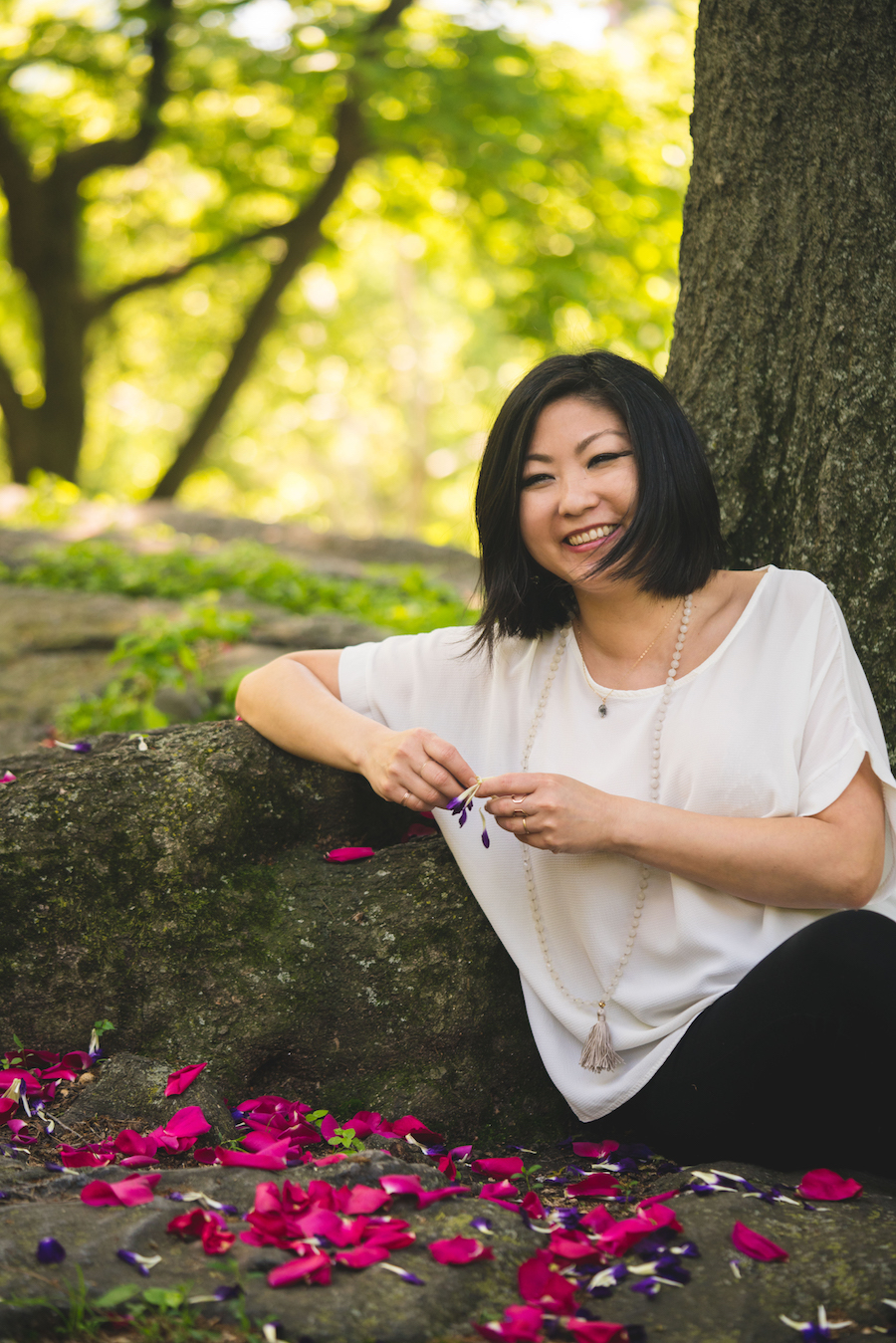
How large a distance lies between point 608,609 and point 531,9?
35.4 feet

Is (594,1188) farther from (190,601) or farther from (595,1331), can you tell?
(190,601)

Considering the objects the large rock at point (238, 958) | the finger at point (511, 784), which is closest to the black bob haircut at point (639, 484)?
the finger at point (511, 784)

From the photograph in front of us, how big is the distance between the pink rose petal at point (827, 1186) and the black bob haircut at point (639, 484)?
4.39 feet

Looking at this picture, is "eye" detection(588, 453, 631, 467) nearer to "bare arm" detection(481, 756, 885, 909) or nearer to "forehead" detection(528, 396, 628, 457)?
"forehead" detection(528, 396, 628, 457)

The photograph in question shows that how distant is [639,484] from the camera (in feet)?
8.51

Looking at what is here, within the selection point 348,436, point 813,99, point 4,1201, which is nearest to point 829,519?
point 813,99

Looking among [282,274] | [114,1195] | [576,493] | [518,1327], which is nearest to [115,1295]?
[114,1195]

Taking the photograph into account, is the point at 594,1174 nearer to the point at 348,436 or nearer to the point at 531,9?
the point at 531,9

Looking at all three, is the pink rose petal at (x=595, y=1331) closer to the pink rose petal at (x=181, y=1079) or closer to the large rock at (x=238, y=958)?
the large rock at (x=238, y=958)

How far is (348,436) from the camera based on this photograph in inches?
1213

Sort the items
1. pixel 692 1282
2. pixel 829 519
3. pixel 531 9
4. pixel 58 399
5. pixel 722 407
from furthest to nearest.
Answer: pixel 58 399 → pixel 531 9 → pixel 722 407 → pixel 829 519 → pixel 692 1282

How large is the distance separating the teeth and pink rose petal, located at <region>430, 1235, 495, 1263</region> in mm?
1536

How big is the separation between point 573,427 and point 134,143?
11480mm

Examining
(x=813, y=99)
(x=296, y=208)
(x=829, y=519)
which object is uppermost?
(x=296, y=208)
